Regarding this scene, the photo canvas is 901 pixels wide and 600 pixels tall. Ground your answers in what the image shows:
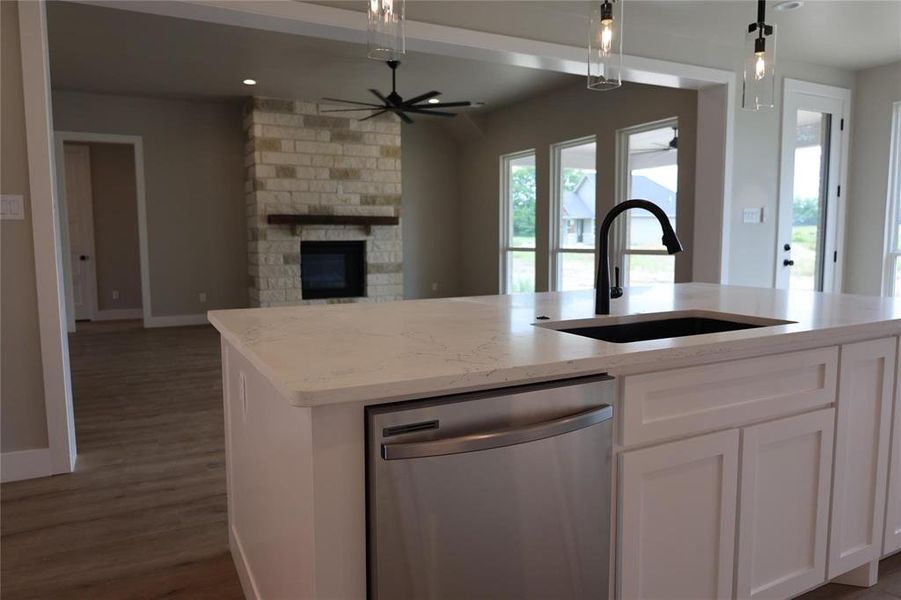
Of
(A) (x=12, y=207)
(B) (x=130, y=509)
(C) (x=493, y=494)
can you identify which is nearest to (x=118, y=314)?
(A) (x=12, y=207)

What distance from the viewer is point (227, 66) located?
18.4 feet

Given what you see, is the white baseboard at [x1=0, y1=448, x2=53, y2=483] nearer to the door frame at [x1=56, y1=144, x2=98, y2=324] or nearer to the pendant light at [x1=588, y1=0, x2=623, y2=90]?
the pendant light at [x1=588, y1=0, x2=623, y2=90]

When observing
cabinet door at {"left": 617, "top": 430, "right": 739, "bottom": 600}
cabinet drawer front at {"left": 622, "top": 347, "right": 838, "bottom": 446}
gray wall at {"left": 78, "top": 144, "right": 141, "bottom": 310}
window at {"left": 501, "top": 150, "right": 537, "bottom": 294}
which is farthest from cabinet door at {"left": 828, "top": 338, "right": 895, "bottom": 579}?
gray wall at {"left": 78, "top": 144, "right": 141, "bottom": 310}

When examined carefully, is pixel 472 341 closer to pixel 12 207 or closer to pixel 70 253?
pixel 12 207

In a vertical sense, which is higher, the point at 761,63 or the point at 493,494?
the point at 761,63

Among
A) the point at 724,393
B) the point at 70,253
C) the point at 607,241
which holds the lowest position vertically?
the point at 724,393

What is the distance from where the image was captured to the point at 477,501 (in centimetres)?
115

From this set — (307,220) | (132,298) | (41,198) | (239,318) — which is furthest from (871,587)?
(132,298)

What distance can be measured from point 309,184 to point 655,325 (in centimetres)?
579

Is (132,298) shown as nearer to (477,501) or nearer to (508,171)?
(508,171)

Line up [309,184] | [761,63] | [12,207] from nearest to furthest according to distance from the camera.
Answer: [761,63] → [12,207] → [309,184]

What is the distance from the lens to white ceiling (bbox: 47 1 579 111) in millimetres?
4555

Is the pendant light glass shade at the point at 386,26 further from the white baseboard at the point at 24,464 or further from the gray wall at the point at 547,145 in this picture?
the gray wall at the point at 547,145

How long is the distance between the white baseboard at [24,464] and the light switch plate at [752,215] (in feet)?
16.3
